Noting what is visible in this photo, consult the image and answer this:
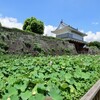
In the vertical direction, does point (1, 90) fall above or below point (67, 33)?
below

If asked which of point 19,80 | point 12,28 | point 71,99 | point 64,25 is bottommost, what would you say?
point 71,99

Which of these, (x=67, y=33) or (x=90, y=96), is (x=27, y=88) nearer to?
(x=90, y=96)

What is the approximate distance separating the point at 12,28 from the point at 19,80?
14.7 metres

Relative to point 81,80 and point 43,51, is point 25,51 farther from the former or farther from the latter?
point 81,80

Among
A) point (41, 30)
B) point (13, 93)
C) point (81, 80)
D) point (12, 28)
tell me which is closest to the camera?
point (13, 93)

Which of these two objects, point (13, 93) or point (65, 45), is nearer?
point (13, 93)

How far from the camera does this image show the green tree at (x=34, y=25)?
32.7 metres

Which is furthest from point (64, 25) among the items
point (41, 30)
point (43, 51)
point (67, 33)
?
point (43, 51)

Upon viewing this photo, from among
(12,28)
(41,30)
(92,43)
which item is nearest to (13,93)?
(12,28)

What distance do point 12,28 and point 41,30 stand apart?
16285mm

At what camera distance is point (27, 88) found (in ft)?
7.22

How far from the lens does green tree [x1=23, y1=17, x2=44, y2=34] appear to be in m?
32.7

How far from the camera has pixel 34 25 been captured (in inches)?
1303

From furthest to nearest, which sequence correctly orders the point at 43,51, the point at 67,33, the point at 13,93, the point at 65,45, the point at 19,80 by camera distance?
the point at 67,33
the point at 65,45
the point at 43,51
the point at 19,80
the point at 13,93
